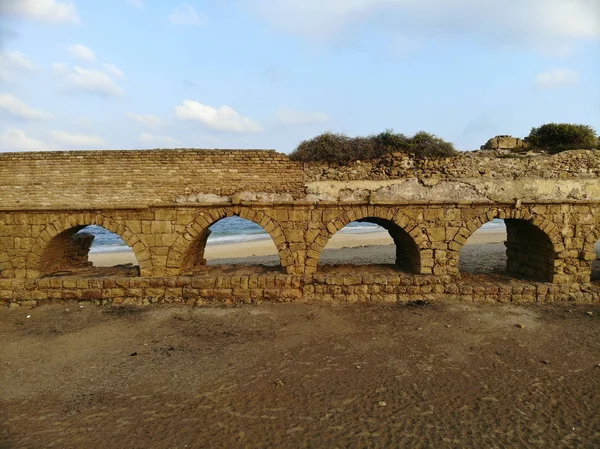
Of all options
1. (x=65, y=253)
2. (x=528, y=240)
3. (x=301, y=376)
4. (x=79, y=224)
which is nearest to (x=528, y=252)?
(x=528, y=240)

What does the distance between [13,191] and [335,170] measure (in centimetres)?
734

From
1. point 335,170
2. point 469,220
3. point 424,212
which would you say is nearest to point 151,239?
point 335,170

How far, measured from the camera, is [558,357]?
5738 mm

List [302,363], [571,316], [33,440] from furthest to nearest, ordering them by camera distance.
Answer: [571,316] → [302,363] → [33,440]

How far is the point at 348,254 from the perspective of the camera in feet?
61.8

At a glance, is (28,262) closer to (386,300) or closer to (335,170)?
(335,170)

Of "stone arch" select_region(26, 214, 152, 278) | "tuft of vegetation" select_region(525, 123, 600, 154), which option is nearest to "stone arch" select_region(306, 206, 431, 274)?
"stone arch" select_region(26, 214, 152, 278)

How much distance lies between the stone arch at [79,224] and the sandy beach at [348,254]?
6.49 meters

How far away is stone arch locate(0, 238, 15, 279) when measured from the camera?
323 inches

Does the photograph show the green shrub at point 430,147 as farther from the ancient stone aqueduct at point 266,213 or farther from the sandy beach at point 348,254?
the sandy beach at point 348,254

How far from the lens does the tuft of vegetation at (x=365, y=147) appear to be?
826 cm

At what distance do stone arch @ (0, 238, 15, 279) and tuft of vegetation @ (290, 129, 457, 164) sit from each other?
22.6 feet

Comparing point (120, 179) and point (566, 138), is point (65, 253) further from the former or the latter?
point (566, 138)

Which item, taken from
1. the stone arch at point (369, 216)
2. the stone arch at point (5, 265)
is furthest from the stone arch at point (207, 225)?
the stone arch at point (5, 265)
